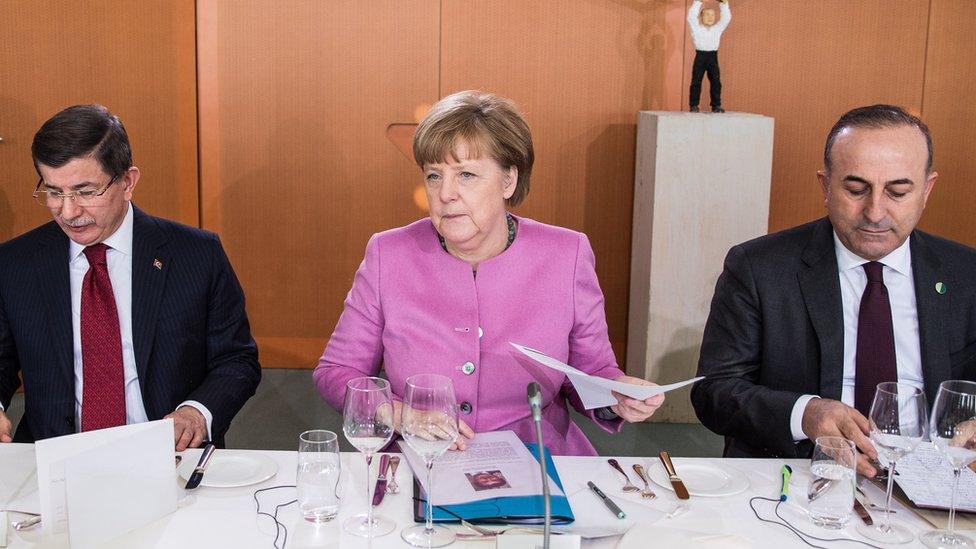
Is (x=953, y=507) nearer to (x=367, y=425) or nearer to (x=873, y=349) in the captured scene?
(x=873, y=349)

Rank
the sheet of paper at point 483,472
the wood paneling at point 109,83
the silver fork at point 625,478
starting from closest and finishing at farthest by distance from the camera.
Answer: the sheet of paper at point 483,472 < the silver fork at point 625,478 < the wood paneling at point 109,83

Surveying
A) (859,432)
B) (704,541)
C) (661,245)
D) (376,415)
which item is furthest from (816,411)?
(661,245)

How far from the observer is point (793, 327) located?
247 centimetres

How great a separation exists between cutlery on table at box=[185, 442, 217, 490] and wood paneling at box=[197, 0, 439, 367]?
3.32 metres

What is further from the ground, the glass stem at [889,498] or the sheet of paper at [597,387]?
the sheet of paper at [597,387]

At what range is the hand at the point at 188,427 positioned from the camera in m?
2.19

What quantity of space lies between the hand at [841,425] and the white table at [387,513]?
67mm

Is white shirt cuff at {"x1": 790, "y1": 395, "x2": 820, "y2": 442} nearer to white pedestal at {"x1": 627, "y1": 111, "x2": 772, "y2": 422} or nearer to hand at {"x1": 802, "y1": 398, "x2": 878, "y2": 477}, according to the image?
hand at {"x1": 802, "y1": 398, "x2": 878, "y2": 477}

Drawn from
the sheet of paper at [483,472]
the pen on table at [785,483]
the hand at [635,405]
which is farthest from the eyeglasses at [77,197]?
the pen on table at [785,483]

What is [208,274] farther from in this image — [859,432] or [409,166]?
[409,166]

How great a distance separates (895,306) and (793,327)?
261 mm

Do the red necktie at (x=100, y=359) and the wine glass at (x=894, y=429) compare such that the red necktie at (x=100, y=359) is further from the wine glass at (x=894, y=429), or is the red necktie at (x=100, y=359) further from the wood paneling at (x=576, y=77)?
the wood paneling at (x=576, y=77)

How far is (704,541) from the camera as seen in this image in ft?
5.55

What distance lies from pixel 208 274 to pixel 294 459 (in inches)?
29.9
